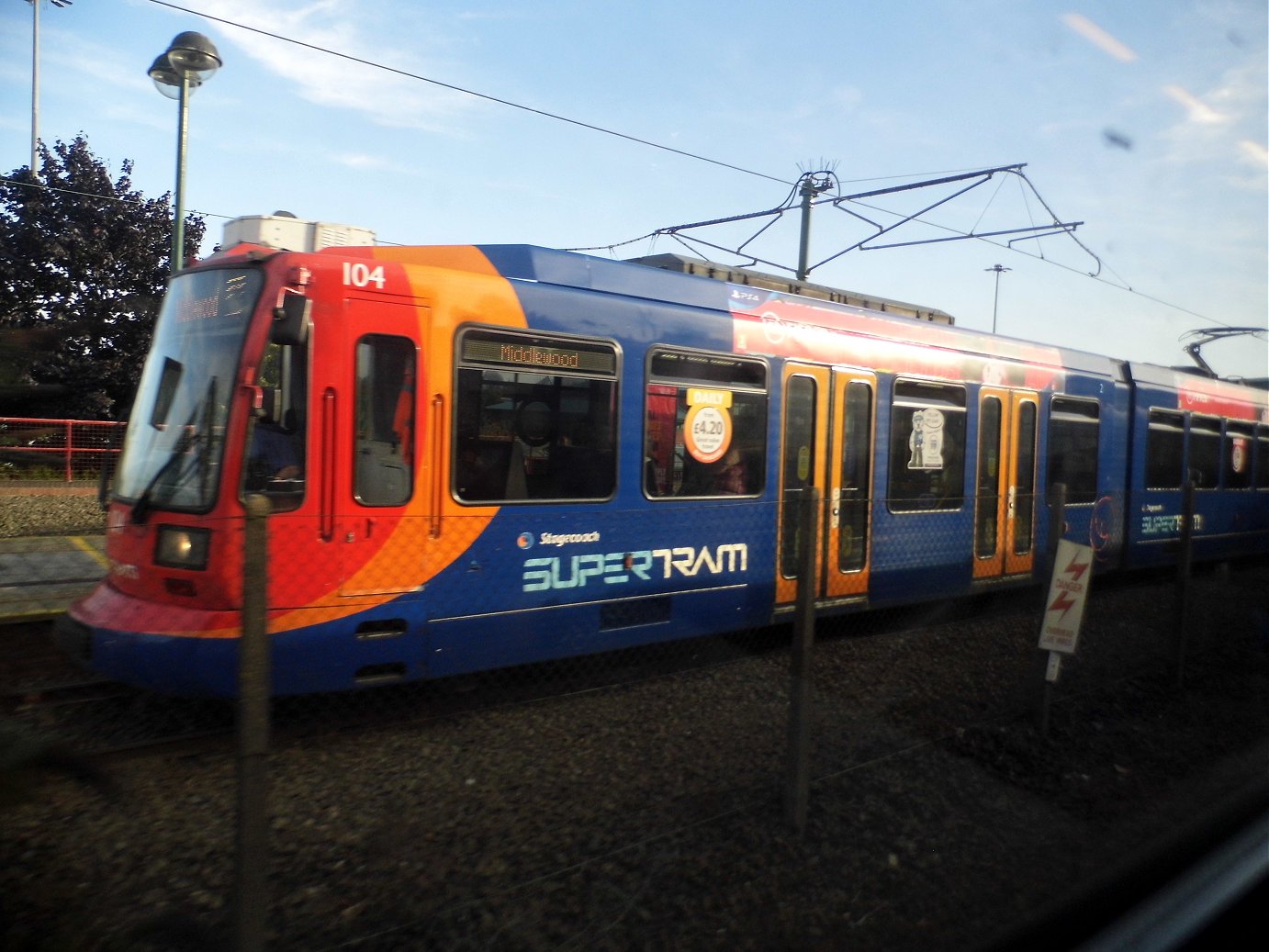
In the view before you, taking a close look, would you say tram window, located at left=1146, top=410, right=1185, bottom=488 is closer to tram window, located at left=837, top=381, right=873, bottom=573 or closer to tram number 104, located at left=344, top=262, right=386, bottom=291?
tram window, located at left=837, top=381, right=873, bottom=573

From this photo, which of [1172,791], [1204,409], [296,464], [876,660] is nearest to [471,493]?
[296,464]

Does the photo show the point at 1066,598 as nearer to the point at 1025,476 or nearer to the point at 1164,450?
the point at 1025,476

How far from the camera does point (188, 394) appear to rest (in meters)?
5.40

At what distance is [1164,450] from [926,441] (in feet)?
19.5

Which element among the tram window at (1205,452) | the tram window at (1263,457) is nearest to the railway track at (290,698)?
the tram window at (1205,452)

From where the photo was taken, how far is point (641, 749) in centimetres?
533

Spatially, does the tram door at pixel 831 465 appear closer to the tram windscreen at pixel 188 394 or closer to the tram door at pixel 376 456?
the tram door at pixel 376 456

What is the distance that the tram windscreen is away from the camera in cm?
516

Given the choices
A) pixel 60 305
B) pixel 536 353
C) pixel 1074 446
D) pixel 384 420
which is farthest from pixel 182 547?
pixel 1074 446

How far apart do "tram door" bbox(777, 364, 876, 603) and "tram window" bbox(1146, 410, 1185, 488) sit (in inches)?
250

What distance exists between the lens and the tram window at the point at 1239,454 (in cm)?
1423

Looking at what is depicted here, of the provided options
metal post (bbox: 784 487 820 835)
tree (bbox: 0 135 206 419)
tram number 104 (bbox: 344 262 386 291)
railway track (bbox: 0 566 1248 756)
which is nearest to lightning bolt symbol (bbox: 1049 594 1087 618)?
metal post (bbox: 784 487 820 835)

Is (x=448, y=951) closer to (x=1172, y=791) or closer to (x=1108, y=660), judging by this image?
(x=1172, y=791)

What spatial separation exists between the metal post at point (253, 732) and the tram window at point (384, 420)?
258 centimetres
